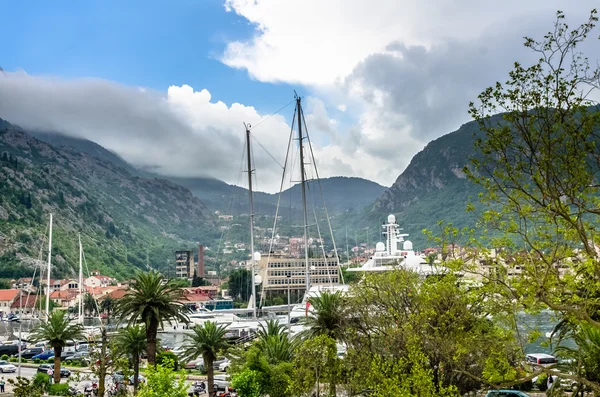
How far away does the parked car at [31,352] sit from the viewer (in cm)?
6122

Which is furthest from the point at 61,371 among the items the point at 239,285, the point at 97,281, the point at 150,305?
the point at 97,281

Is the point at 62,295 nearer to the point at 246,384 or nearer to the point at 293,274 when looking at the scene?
the point at 293,274

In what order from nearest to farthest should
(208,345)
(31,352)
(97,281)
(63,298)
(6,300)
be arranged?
(208,345), (31,352), (6,300), (63,298), (97,281)

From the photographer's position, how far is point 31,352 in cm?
6216

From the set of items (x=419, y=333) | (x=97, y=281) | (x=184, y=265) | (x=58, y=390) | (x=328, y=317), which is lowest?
(x=58, y=390)

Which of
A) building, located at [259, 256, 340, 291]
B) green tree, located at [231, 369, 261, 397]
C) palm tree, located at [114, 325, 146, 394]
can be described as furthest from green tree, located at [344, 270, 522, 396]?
building, located at [259, 256, 340, 291]

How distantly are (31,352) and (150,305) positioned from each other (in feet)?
125

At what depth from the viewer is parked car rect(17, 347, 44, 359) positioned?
61.2m

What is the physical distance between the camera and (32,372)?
49.2 m

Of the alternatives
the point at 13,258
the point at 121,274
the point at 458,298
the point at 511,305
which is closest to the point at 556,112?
the point at 511,305

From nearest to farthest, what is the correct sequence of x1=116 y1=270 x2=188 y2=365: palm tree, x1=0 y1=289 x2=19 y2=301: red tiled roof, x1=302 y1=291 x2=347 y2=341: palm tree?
x1=302 y1=291 x2=347 y2=341: palm tree, x1=116 y1=270 x2=188 y2=365: palm tree, x1=0 y1=289 x2=19 y2=301: red tiled roof

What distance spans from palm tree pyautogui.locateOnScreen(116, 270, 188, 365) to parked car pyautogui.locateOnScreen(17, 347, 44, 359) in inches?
1396

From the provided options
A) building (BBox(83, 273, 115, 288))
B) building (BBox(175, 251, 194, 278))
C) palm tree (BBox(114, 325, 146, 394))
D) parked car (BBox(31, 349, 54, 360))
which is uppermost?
building (BBox(175, 251, 194, 278))

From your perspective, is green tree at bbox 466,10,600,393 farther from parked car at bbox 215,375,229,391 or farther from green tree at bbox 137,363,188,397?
parked car at bbox 215,375,229,391
